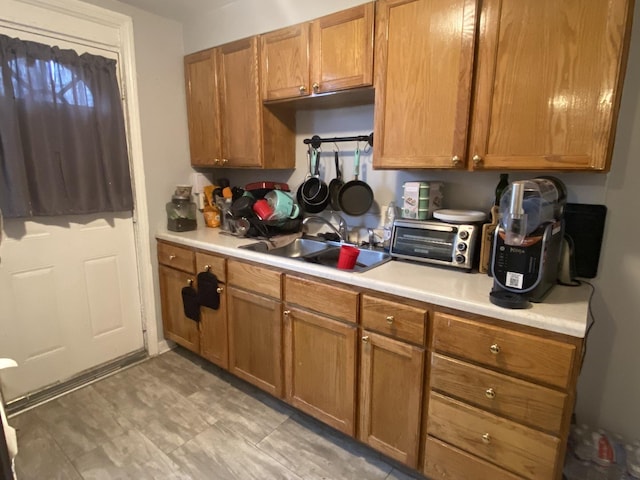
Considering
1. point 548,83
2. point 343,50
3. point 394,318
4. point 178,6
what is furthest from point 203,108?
point 548,83

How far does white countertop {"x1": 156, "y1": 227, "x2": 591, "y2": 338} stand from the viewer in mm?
1191

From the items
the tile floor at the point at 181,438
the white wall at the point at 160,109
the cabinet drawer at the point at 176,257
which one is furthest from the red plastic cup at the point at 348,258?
the white wall at the point at 160,109

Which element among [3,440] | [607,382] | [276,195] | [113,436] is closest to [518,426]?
[607,382]

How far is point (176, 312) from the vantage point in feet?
8.52

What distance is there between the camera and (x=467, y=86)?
4.87 feet

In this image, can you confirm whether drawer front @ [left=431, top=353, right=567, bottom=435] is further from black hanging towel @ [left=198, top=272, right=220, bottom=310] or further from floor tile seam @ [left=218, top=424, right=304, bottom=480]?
black hanging towel @ [left=198, top=272, right=220, bottom=310]

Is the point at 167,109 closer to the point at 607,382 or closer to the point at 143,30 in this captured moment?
the point at 143,30

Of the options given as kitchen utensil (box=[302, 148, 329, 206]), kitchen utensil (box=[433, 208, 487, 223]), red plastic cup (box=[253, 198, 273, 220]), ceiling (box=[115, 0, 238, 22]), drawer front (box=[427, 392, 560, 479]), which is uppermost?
ceiling (box=[115, 0, 238, 22])

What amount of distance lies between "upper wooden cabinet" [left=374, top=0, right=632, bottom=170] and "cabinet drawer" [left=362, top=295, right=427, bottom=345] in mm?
644

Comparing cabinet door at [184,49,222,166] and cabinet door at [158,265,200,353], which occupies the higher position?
cabinet door at [184,49,222,166]

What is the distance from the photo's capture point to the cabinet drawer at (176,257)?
7.80ft

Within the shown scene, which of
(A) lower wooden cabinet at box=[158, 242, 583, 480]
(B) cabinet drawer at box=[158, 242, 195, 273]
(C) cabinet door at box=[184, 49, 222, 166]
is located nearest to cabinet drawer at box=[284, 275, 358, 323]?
(A) lower wooden cabinet at box=[158, 242, 583, 480]

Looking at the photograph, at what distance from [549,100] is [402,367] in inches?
46.1

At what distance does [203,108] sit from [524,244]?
221 centimetres
